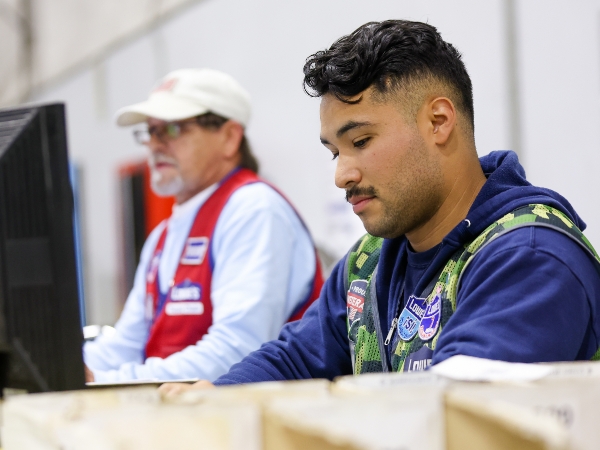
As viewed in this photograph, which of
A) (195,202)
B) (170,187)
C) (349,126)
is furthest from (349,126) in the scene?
(170,187)

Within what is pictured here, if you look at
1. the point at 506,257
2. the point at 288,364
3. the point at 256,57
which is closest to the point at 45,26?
the point at 256,57

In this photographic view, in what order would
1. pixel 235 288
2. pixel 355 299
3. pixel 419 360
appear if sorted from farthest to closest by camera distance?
pixel 235 288, pixel 355 299, pixel 419 360

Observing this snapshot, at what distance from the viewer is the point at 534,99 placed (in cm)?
221

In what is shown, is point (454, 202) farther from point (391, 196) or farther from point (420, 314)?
point (420, 314)

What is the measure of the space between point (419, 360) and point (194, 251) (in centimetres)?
110

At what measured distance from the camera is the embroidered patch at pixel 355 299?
1543mm

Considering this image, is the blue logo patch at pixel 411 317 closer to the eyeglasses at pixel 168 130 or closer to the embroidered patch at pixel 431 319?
the embroidered patch at pixel 431 319

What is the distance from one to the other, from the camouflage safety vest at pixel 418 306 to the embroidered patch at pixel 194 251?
0.69 metres

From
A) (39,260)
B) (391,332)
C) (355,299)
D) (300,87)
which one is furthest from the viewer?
(300,87)

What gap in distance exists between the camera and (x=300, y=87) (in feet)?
10.9

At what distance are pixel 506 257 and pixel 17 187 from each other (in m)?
0.71

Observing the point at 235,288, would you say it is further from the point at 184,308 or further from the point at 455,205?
the point at 455,205

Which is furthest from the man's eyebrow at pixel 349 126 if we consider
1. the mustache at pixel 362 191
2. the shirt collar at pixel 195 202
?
the shirt collar at pixel 195 202

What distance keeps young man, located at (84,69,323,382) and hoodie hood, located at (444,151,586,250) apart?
80cm
